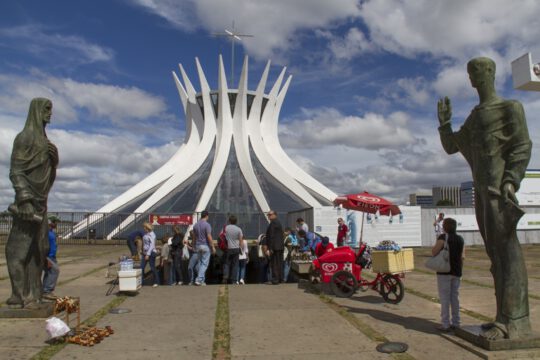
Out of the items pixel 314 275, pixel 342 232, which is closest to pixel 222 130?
pixel 342 232

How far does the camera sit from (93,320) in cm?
581

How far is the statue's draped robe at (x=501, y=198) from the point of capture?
444 centimetres

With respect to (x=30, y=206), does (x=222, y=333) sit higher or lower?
lower

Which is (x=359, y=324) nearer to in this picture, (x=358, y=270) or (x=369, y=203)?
(x=358, y=270)

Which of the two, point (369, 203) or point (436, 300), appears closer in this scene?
point (436, 300)

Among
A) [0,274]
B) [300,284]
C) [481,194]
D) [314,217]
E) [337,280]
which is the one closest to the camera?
[481,194]

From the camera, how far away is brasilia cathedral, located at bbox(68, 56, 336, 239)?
24.3m

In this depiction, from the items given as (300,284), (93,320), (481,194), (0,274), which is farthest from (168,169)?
(481,194)

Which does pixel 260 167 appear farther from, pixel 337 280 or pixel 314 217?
pixel 337 280

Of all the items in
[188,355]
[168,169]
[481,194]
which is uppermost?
[168,169]

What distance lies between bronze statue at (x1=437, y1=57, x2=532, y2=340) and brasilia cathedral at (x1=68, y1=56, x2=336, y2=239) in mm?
17743

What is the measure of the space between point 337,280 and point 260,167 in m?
21.6

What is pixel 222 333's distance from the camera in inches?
204

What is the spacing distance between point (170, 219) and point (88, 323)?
16.6 metres
